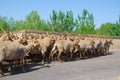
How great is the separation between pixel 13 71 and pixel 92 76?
365 centimetres

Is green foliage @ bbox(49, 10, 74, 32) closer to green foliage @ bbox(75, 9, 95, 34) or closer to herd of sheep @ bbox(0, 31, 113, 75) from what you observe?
green foliage @ bbox(75, 9, 95, 34)

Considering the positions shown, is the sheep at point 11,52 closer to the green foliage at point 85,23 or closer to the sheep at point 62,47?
the sheep at point 62,47

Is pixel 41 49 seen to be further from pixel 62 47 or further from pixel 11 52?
pixel 11 52

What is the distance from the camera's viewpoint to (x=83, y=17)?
7062cm

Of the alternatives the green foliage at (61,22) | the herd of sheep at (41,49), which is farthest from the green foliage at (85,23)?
the herd of sheep at (41,49)

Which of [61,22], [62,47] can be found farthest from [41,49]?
[61,22]

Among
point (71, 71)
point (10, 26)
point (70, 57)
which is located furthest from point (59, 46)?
point (10, 26)

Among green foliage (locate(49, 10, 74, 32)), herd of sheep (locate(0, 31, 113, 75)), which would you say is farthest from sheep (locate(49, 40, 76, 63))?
green foliage (locate(49, 10, 74, 32))

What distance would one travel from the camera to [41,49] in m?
17.3

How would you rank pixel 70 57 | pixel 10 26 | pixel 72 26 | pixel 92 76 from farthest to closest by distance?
1. pixel 10 26
2. pixel 72 26
3. pixel 70 57
4. pixel 92 76

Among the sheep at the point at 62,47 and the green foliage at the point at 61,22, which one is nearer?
the sheep at the point at 62,47

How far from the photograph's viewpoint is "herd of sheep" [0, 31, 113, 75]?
1378 centimetres

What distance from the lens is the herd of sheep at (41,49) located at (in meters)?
13.8

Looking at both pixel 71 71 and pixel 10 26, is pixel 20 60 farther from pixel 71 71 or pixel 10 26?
pixel 10 26
